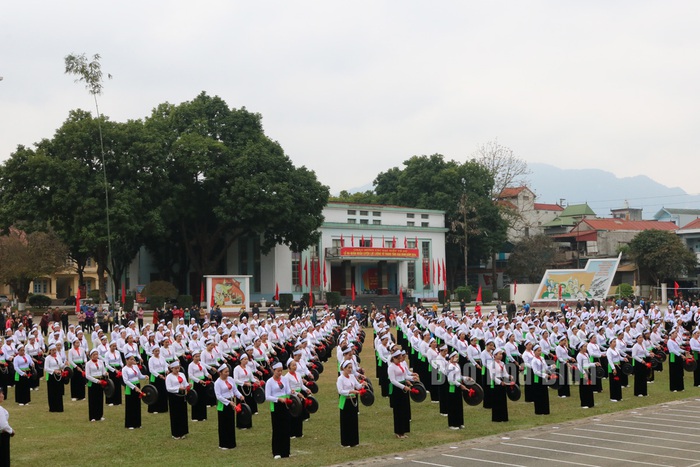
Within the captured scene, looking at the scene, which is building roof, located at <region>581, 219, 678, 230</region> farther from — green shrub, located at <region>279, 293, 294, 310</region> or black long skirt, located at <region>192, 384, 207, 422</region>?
black long skirt, located at <region>192, 384, 207, 422</region>

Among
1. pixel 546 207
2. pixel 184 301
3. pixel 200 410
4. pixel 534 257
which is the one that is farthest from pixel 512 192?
pixel 200 410

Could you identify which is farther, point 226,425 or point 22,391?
point 22,391

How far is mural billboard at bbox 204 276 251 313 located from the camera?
1852 inches

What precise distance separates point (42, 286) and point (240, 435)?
67.3 m

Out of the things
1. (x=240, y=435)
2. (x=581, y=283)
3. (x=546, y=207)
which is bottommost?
(x=240, y=435)

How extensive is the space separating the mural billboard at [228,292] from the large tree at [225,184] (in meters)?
6.52

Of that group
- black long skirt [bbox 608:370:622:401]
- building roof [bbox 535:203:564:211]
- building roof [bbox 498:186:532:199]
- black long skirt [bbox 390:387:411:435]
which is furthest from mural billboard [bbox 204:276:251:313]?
building roof [bbox 535:203:564:211]

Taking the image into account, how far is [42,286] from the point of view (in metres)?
77.5

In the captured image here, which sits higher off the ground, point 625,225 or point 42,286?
point 625,225

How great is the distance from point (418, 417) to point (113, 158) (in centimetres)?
3625

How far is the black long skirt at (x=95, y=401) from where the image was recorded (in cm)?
1730

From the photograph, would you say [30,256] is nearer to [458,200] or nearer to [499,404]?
[458,200]

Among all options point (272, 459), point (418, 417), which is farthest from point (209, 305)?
point (272, 459)

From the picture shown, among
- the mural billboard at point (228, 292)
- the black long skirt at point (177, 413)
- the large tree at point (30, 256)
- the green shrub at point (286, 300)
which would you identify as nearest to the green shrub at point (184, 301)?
the green shrub at point (286, 300)
